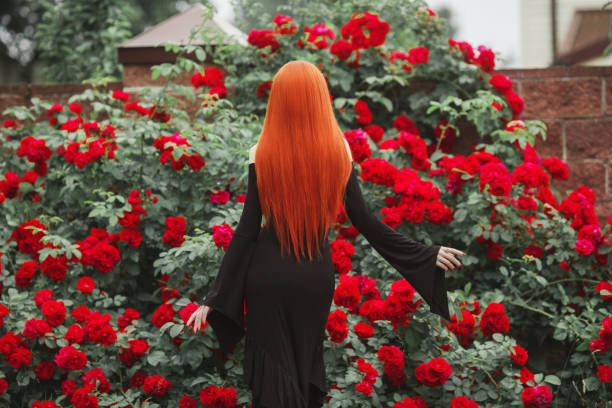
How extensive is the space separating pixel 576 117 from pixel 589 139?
16 centimetres

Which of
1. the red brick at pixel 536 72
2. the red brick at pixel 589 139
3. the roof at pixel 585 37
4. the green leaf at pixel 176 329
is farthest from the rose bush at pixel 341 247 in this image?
the roof at pixel 585 37

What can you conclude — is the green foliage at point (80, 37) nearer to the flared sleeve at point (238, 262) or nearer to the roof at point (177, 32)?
the roof at point (177, 32)

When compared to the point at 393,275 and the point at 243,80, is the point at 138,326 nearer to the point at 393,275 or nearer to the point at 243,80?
the point at 393,275

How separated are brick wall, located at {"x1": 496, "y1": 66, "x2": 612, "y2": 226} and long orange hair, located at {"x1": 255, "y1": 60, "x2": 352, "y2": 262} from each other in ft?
7.49

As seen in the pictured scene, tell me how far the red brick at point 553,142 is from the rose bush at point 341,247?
33 centimetres

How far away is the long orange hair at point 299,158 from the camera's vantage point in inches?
76.1

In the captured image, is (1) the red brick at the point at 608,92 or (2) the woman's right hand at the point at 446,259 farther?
(1) the red brick at the point at 608,92

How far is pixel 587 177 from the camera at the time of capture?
3.69 metres

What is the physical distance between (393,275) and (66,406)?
1.59 metres

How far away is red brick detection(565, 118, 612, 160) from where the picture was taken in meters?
3.69

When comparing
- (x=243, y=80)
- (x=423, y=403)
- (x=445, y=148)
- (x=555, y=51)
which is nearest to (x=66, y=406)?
(x=423, y=403)

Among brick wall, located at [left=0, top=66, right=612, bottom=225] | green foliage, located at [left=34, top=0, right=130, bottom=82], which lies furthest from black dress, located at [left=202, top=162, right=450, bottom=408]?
green foliage, located at [left=34, top=0, right=130, bottom=82]

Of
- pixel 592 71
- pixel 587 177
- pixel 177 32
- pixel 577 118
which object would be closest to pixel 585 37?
pixel 592 71

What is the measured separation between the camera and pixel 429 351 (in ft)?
8.06
